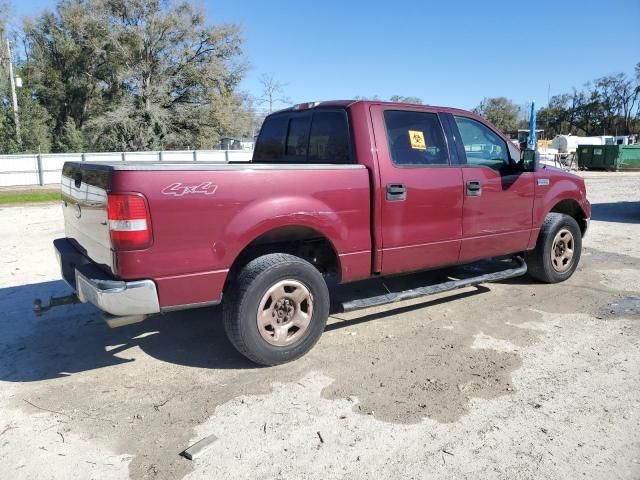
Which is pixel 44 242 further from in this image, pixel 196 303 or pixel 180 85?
pixel 180 85

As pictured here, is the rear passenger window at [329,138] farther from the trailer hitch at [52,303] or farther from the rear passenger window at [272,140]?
the trailer hitch at [52,303]

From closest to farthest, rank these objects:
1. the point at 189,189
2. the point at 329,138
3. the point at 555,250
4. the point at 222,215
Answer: the point at 189,189 → the point at 222,215 → the point at 329,138 → the point at 555,250

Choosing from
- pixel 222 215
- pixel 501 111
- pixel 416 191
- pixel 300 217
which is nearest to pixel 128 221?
pixel 222 215

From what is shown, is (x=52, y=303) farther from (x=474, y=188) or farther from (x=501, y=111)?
(x=501, y=111)

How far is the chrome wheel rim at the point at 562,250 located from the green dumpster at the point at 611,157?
104ft

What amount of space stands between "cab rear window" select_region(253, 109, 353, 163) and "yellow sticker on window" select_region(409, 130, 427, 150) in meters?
0.64

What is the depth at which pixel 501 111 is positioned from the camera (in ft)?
287

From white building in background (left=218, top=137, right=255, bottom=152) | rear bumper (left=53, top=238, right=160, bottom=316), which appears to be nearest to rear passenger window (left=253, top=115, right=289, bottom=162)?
rear bumper (left=53, top=238, right=160, bottom=316)

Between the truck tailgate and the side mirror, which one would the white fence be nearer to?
the truck tailgate

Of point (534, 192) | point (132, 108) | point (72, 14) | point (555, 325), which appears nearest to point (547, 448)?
point (555, 325)

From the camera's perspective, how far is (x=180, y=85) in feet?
121

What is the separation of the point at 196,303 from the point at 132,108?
1414 inches

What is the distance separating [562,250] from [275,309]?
399cm

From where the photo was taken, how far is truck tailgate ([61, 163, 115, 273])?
3.43m
